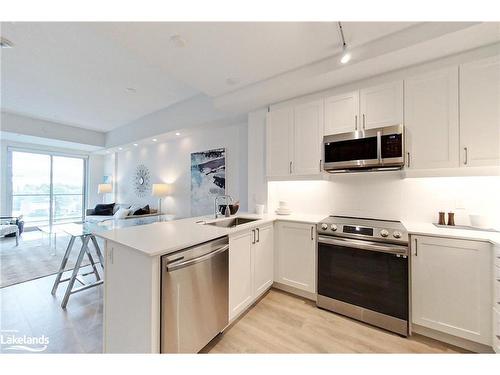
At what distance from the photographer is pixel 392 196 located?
7.52ft

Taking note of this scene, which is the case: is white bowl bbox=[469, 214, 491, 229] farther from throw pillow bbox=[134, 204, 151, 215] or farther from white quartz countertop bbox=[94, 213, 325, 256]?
throw pillow bbox=[134, 204, 151, 215]

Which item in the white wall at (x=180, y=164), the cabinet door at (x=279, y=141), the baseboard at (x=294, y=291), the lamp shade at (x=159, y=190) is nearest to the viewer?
the baseboard at (x=294, y=291)

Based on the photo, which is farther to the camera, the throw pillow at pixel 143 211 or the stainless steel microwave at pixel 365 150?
the throw pillow at pixel 143 211

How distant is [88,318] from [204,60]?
2979 millimetres

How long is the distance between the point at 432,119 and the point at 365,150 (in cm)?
61

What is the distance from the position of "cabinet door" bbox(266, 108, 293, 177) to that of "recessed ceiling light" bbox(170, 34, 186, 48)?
1.33 m

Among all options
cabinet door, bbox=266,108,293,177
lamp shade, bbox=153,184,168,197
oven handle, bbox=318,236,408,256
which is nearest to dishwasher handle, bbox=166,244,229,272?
oven handle, bbox=318,236,408,256

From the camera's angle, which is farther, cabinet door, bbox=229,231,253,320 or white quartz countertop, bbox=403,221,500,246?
cabinet door, bbox=229,231,253,320

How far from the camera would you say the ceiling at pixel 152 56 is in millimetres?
1690

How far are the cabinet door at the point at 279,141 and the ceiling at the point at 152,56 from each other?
1.70 ft

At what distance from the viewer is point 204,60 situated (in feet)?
6.88

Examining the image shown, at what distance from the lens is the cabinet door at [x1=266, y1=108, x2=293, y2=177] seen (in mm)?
2617

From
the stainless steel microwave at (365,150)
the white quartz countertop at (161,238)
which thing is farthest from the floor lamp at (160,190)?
the stainless steel microwave at (365,150)

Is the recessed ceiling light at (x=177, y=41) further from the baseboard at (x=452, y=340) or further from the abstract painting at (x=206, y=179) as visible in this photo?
the baseboard at (x=452, y=340)
